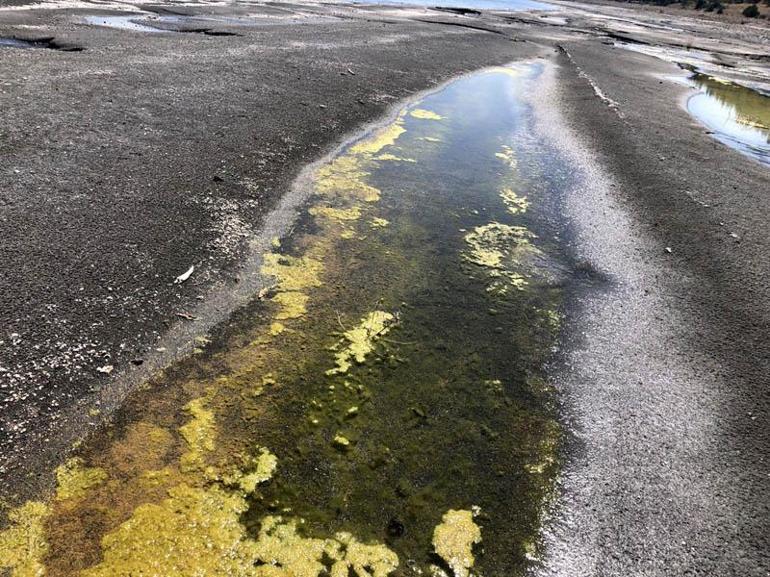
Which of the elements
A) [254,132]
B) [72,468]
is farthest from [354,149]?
[72,468]

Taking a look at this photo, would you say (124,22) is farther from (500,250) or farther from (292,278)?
(500,250)

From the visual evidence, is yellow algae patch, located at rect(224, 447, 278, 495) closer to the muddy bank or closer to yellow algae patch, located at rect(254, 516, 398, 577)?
yellow algae patch, located at rect(254, 516, 398, 577)

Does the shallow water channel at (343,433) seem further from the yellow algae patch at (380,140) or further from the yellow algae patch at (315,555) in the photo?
the yellow algae patch at (380,140)

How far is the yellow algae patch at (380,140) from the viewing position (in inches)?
338

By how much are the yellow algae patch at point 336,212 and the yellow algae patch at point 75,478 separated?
386 centimetres

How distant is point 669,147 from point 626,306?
6257mm

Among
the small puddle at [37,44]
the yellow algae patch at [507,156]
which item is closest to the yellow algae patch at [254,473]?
the yellow algae patch at [507,156]

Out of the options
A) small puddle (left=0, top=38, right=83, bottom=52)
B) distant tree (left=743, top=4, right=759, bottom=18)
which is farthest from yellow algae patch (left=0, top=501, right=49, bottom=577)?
distant tree (left=743, top=4, right=759, bottom=18)

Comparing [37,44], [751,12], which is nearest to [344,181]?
[37,44]

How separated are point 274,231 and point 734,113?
1462 centimetres

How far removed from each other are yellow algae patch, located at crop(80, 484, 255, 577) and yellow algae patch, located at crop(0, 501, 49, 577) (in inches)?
9.7

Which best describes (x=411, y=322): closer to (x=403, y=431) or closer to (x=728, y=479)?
(x=403, y=431)

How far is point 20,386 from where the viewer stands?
335cm

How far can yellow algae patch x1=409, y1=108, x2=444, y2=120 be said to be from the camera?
1085 cm
